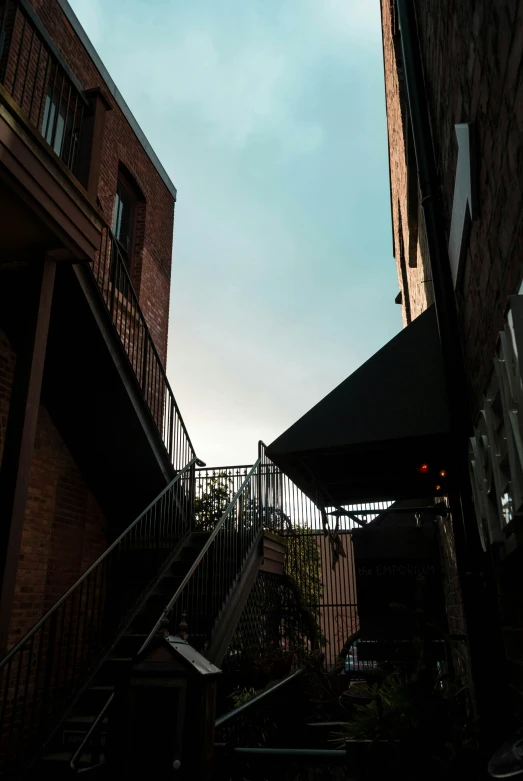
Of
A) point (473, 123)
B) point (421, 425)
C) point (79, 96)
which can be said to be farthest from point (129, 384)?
point (473, 123)

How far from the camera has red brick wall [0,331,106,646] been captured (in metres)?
6.41

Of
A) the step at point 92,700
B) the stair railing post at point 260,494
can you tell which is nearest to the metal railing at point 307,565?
the stair railing post at point 260,494

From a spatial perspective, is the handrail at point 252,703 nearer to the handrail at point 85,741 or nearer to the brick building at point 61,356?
the handrail at point 85,741

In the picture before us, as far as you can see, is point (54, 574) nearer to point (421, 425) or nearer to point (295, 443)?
point (295, 443)

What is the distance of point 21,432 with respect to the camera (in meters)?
4.52

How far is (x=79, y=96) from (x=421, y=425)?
4.75m

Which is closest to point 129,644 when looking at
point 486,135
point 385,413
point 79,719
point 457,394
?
point 79,719

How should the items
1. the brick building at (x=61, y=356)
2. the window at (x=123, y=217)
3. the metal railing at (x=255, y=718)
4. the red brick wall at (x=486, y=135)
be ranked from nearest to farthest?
the red brick wall at (x=486, y=135), the metal railing at (x=255, y=718), the brick building at (x=61, y=356), the window at (x=123, y=217)

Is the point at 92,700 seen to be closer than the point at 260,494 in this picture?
Yes

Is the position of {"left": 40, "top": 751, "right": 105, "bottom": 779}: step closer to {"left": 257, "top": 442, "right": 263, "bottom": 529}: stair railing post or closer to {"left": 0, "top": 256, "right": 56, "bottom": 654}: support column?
{"left": 0, "top": 256, "right": 56, "bottom": 654}: support column

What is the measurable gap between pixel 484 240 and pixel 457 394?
106 centimetres

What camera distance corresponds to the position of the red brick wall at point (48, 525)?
6.41 m

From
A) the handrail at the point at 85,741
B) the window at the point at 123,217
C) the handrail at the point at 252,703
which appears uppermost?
the window at the point at 123,217

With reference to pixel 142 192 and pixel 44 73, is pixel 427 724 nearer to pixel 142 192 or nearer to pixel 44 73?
pixel 44 73
